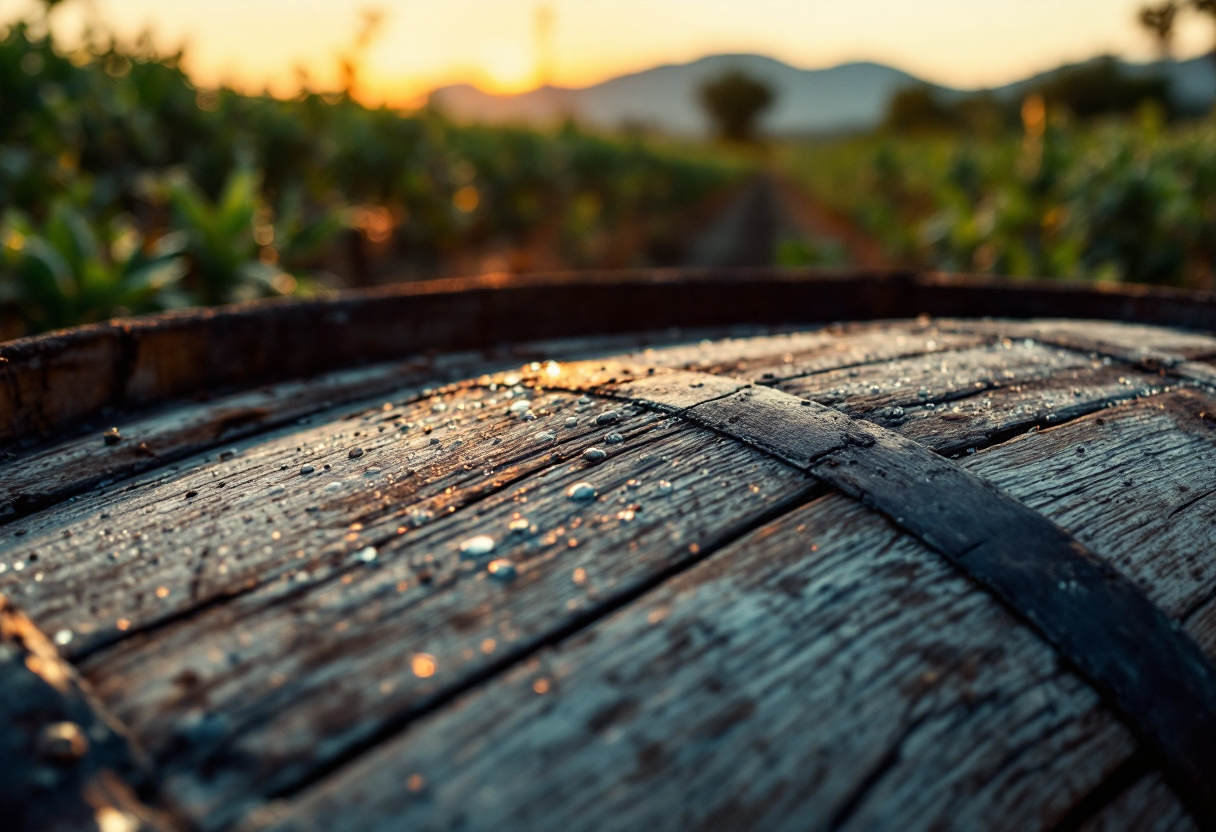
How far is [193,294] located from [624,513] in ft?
10.6

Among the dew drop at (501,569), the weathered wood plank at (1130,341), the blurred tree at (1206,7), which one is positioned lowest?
the weathered wood plank at (1130,341)

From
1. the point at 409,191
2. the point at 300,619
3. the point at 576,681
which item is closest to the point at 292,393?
the point at 300,619

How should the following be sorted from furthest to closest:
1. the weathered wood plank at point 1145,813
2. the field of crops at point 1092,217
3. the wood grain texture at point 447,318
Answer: the field of crops at point 1092,217, the wood grain texture at point 447,318, the weathered wood plank at point 1145,813

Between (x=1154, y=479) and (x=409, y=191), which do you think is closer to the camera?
(x=1154, y=479)

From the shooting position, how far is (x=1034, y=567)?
82 cm

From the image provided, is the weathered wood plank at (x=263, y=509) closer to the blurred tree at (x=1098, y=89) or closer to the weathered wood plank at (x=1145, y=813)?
the weathered wood plank at (x=1145, y=813)

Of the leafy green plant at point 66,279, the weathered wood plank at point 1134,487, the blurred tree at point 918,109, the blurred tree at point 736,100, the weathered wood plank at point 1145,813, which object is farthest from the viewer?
the blurred tree at point 736,100

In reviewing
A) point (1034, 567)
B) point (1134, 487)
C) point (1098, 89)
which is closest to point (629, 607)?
point (1034, 567)

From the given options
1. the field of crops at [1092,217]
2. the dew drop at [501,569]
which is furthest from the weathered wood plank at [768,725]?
the field of crops at [1092,217]

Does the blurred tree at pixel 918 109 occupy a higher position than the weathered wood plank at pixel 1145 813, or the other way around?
the weathered wood plank at pixel 1145 813

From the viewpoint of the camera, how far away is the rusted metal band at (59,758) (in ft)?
1.86

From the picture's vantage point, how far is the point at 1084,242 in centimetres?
638

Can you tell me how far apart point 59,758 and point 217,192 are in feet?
23.4

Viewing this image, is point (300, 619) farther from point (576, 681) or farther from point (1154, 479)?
point (1154, 479)
